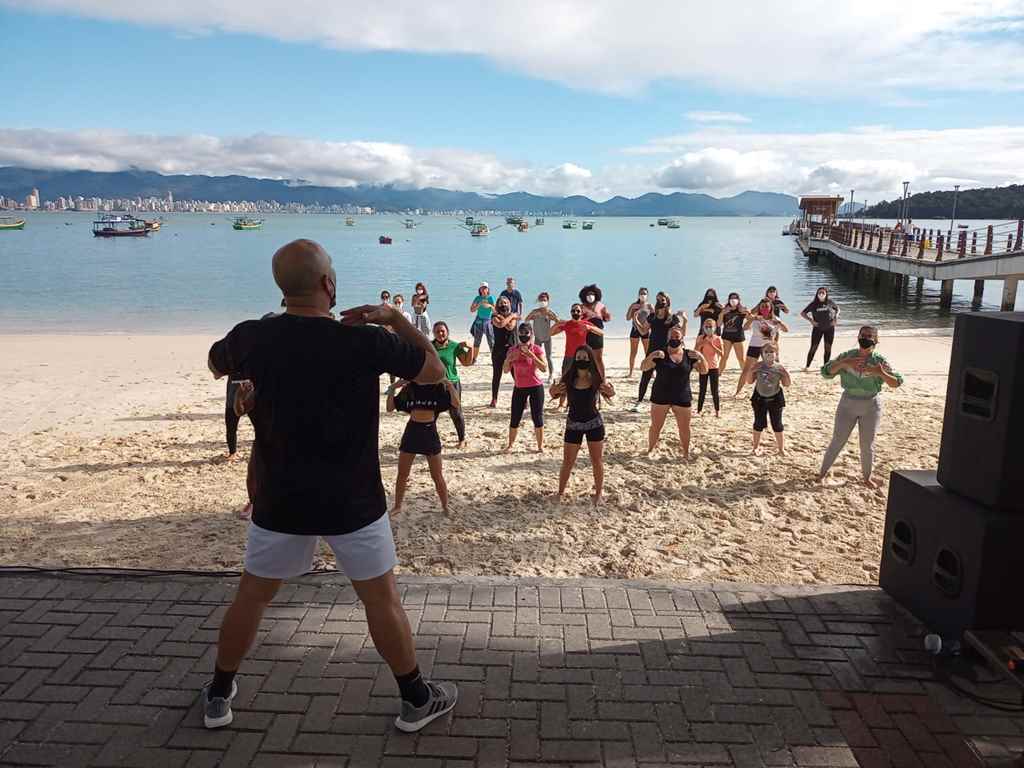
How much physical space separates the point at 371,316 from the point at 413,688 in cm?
159

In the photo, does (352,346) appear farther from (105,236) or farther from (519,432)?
(105,236)

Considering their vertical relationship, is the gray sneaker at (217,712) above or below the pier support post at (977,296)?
below

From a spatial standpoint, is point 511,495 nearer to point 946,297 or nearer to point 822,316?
point 822,316

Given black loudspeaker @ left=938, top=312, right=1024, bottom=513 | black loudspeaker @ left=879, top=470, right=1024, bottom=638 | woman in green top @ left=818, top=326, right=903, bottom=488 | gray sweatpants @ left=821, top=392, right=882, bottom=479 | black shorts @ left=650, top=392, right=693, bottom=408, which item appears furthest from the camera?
black shorts @ left=650, top=392, right=693, bottom=408

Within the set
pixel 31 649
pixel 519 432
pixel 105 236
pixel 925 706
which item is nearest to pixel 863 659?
pixel 925 706

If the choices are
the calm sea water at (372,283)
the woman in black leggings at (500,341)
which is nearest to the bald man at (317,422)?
the woman in black leggings at (500,341)

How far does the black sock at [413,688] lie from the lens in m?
3.01

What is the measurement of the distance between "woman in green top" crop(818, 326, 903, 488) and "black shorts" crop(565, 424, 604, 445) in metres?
2.43

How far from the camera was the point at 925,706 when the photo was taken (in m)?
3.27

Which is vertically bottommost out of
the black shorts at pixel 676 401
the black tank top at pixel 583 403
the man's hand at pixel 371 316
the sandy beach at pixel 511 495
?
the sandy beach at pixel 511 495

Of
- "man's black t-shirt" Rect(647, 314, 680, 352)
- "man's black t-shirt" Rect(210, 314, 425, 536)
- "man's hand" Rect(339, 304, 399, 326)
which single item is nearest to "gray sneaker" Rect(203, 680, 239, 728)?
"man's black t-shirt" Rect(210, 314, 425, 536)

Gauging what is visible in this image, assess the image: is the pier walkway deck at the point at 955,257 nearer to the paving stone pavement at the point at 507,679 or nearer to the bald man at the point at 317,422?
the paving stone pavement at the point at 507,679

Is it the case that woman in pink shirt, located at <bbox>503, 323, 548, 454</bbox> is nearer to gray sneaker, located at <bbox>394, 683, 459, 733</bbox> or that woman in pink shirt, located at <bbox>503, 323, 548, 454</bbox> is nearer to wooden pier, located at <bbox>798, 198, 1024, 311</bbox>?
gray sneaker, located at <bbox>394, 683, 459, 733</bbox>

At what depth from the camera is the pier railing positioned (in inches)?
957
